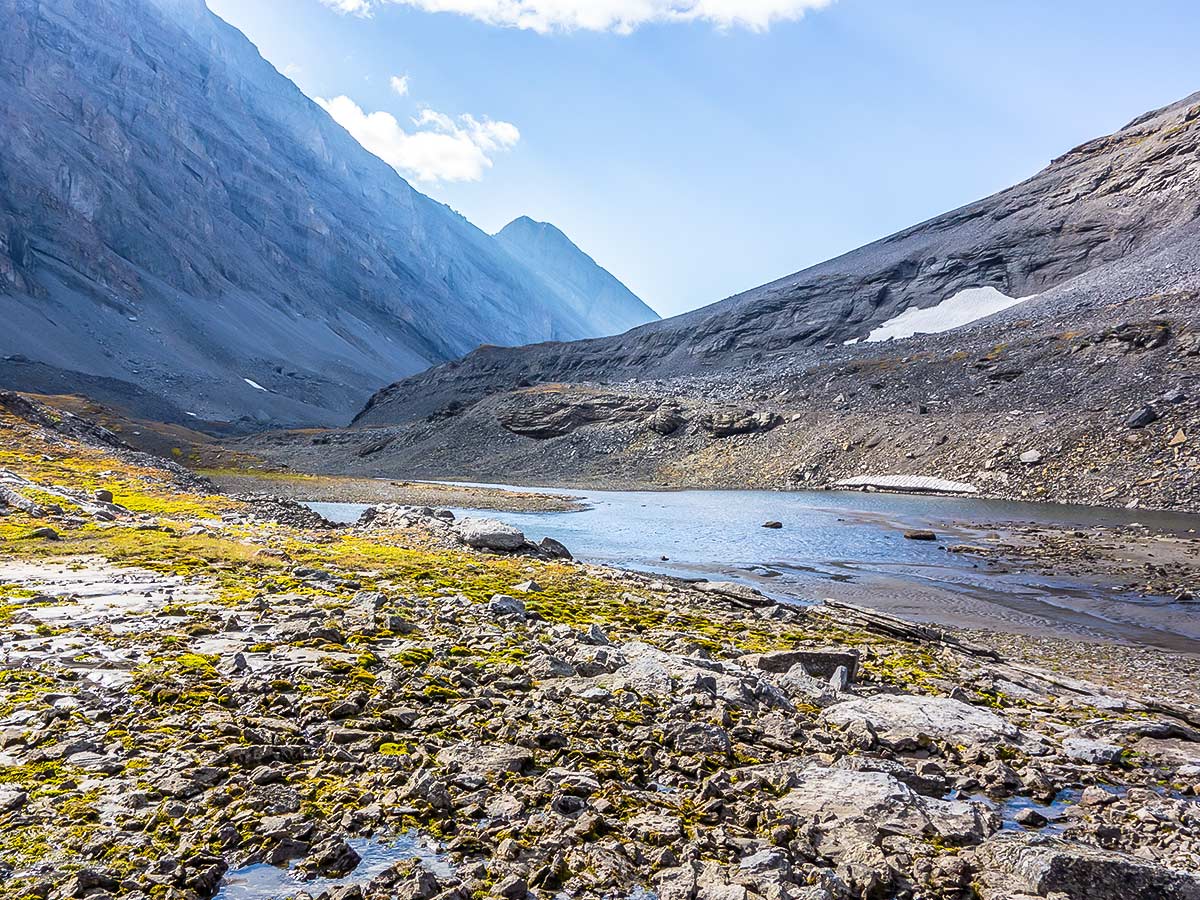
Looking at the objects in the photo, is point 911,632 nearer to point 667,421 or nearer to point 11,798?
point 11,798

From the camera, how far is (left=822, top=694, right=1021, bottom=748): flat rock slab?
Answer: 801cm

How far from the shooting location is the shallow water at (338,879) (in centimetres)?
464

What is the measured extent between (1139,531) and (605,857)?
3893 centimetres

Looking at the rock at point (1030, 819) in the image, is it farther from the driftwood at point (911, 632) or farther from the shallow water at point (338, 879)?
the driftwood at point (911, 632)

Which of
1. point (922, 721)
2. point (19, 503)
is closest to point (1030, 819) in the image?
point (922, 721)

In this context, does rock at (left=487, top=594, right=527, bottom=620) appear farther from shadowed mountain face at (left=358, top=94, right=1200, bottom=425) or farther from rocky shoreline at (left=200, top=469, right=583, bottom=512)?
shadowed mountain face at (left=358, top=94, right=1200, bottom=425)

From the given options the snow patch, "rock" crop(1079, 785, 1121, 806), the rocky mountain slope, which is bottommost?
"rock" crop(1079, 785, 1121, 806)

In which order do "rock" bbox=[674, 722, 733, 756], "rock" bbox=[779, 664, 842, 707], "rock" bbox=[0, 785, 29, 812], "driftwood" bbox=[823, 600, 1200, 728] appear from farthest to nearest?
"driftwood" bbox=[823, 600, 1200, 728] < "rock" bbox=[779, 664, 842, 707] < "rock" bbox=[674, 722, 733, 756] < "rock" bbox=[0, 785, 29, 812]

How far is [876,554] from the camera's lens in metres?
31.2

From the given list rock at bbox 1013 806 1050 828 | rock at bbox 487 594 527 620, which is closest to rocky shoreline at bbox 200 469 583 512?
rock at bbox 487 594 527 620

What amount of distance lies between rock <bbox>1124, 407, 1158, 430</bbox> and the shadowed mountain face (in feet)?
130

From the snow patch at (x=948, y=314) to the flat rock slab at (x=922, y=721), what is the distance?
104912 millimetres

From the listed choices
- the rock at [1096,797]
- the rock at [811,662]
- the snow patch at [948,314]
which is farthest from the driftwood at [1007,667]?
the snow patch at [948,314]

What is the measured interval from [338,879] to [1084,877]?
5161 mm
